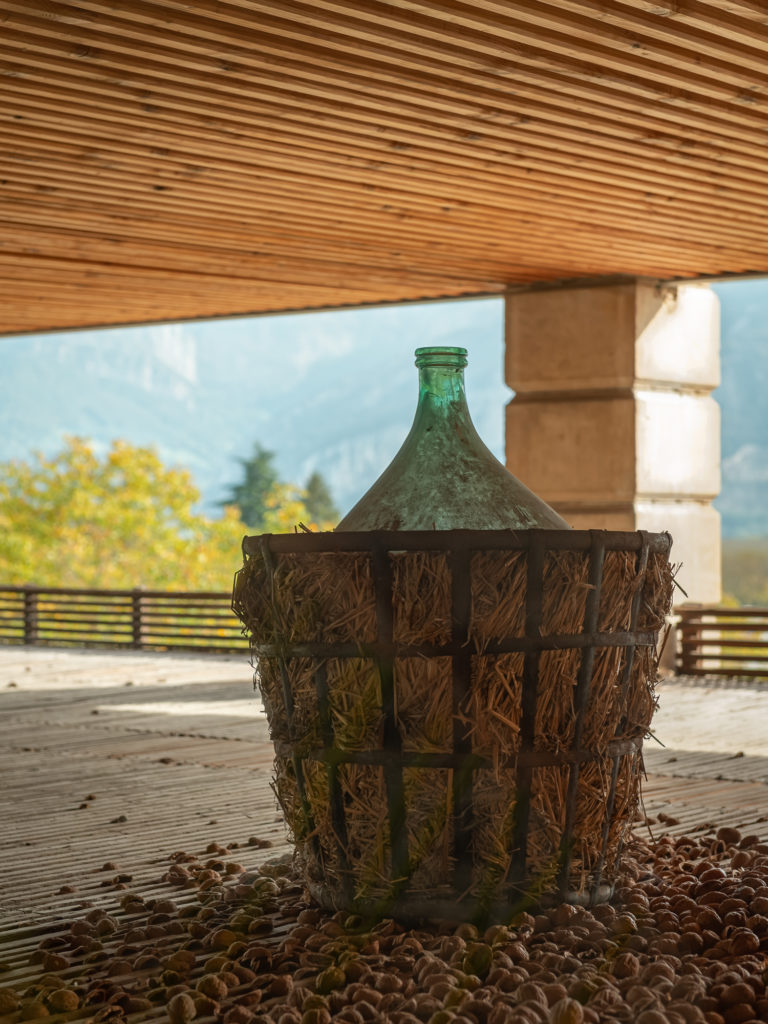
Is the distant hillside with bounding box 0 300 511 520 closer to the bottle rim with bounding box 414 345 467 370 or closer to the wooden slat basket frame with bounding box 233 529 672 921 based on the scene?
the bottle rim with bounding box 414 345 467 370

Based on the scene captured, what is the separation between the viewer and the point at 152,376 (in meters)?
188

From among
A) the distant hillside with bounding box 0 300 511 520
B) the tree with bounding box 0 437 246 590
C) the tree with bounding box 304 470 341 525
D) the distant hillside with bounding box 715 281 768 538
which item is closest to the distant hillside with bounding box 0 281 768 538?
the distant hillside with bounding box 0 300 511 520

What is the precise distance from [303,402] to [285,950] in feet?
575

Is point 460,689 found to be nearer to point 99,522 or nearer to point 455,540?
point 455,540

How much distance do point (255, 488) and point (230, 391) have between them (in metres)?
133

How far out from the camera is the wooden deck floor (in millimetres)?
4008

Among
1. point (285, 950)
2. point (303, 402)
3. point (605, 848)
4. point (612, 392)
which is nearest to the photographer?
point (285, 950)

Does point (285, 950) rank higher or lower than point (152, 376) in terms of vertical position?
lower

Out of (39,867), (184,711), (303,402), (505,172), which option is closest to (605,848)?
A: (39,867)

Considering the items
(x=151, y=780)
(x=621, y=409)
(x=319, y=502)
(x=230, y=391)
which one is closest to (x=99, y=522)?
(x=319, y=502)

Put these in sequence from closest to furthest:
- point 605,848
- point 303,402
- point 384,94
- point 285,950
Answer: point 285,950
point 605,848
point 384,94
point 303,402

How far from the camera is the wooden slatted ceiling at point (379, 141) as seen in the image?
193 inches

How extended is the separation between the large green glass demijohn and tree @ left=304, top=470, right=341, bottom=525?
63926mm

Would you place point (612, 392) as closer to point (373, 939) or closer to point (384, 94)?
point (384, 94)
